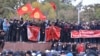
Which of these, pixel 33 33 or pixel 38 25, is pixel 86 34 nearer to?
pixel 38 25

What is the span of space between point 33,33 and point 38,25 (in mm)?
717

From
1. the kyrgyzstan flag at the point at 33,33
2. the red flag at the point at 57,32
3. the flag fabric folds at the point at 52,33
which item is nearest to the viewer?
the kyrgyzstan flag at the point at 33,33

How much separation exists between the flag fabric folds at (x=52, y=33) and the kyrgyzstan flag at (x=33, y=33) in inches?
21.9

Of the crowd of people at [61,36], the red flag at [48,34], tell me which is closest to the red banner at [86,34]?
the crowd of people at [61,36]

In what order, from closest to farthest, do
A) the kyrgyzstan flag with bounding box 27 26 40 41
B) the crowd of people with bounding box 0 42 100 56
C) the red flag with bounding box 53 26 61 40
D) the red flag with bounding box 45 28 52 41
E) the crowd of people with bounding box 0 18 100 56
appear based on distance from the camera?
the crowd of people with bounding box 0 18 100 56, the crowd of people with bounding box 0 42 100 56, the kyrgyzstan flag with bounding box 27 26 40 41, the red flag with bounding box 45 28 52 41, the red flag with bounding box 53 26 61 40

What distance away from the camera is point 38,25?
2848 cm

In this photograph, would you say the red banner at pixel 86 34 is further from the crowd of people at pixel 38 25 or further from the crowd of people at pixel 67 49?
the crowd of people at pixel 67 49

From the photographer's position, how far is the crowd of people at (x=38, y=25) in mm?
27516

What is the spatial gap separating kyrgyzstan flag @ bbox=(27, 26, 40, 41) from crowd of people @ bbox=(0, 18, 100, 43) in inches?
7.7

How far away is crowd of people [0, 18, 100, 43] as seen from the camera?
2752 cm

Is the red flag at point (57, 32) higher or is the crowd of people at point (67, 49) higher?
the red flag at point (57, 32)

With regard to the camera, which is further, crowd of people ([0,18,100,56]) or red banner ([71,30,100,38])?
red banner ([71,30,100,38])

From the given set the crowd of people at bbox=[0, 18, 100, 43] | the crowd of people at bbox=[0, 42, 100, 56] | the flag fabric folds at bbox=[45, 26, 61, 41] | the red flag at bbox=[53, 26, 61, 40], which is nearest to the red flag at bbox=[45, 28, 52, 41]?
the flag fabric folds at bbox=[45, 26, 61, 41]

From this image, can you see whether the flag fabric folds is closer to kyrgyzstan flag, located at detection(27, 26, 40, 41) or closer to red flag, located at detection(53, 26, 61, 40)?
red flag, located at detection(53, 26, 61, 40)
